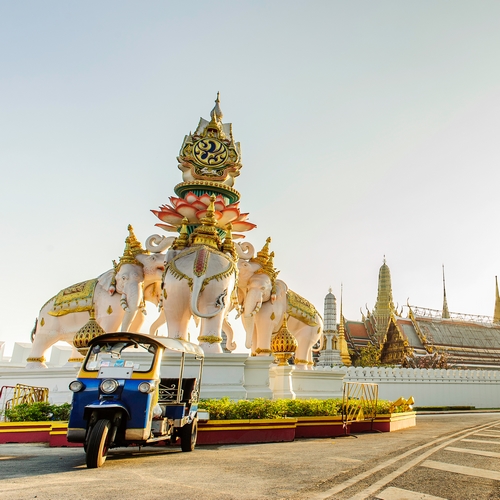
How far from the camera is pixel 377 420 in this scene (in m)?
12.3

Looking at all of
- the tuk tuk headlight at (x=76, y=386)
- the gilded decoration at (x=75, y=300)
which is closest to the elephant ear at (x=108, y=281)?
the gilded decoration at (x=75, y=300)

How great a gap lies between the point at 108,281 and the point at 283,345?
192 inches

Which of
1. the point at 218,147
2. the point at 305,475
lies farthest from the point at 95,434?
the point at 218,147

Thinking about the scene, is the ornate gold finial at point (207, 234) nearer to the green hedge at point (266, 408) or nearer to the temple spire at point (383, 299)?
the green hedge at point (266, 408)

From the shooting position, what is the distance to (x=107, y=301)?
13.5 m

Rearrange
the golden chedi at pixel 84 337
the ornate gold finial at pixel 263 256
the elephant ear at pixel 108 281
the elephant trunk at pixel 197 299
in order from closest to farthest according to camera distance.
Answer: the golden chedi at pixel 84 337 → the elephant trunk at pixel 197 299 → the elephant ear at pixel 108 281 → the ornate gold finial at pixel 263 256

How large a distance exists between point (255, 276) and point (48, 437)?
6.82 metres

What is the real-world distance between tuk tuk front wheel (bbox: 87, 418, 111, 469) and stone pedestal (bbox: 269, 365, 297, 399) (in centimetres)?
776

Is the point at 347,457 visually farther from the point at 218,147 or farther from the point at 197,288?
the point at 218,147

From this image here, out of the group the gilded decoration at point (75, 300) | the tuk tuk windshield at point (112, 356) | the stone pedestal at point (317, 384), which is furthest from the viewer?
the stone pedestal at point (317, 384)

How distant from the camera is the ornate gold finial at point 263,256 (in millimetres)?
14539

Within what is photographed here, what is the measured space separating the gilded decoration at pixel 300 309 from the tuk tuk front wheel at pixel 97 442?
939 cm

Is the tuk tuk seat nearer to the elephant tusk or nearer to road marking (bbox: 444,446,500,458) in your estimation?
road marking (bbox: 444,446,500,458)

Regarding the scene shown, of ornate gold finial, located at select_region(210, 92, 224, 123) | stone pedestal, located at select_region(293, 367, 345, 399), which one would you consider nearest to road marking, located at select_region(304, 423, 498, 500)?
stone pedestal, located at select_region(293, 367, 345, 399)
